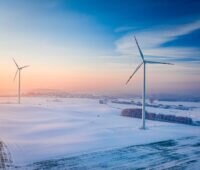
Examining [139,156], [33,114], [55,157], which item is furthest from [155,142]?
[33,114]

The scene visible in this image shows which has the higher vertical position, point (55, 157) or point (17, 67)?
point (17, 67)

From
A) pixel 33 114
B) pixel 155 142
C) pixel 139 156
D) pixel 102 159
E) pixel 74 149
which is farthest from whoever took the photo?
pixel 33 114

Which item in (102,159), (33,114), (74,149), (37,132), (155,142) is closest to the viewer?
(102,159)

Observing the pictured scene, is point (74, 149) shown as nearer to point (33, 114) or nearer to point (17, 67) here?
point (33, 114)

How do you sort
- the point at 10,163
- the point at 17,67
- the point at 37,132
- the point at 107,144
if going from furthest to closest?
the point at 17,67
the point at 37,132
the point at 107,144
the point at 10,163

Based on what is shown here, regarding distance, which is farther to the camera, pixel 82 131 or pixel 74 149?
pixel 82 131

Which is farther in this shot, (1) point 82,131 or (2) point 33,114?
(2) point 33,114

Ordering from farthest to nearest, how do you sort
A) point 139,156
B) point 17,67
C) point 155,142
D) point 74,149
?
1. point 17,67
2. point 155,142
3. point 74,149
4. point 139,156

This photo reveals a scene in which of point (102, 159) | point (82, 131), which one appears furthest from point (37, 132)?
point (102, 159)

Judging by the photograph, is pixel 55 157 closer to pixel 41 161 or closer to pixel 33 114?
pixel 41 161
